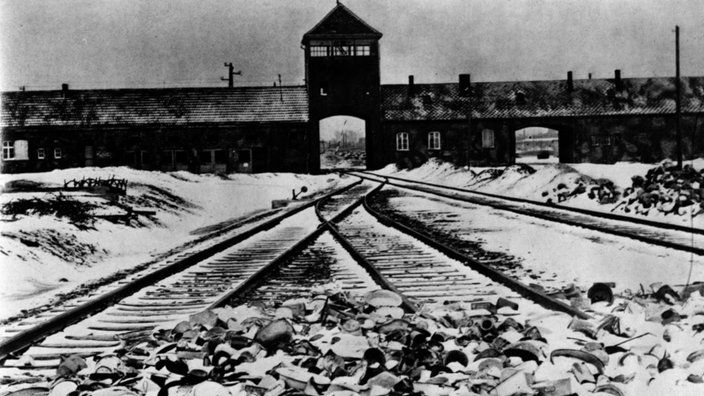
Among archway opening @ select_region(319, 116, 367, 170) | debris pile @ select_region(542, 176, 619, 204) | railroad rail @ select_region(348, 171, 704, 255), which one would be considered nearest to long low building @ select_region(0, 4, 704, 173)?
archway opening @ select_region(319, 116, 367, 170)

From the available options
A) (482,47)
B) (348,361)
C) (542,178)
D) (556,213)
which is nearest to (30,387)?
(348,361)

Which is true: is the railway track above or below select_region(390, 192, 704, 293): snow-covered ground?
above

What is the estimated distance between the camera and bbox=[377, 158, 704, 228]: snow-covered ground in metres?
11.6

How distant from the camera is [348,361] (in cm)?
385

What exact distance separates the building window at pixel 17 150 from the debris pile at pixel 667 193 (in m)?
23.4

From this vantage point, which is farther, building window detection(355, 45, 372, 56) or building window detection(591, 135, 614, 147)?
building window detection(591, 135, 614, 147)

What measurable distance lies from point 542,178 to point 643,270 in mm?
11726

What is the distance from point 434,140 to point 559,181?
65.8ft

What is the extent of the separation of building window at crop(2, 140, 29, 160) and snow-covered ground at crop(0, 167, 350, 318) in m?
11.9

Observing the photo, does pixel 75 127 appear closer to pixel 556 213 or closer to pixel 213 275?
pixel 556 213

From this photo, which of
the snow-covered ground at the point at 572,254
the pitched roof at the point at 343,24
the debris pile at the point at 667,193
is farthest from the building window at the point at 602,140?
the pitched roof at the point at 343,24

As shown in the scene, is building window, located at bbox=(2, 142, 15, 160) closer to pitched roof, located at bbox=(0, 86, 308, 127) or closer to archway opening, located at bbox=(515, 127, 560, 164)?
pitched roof, located at bbox=(0, 86, 308, 127)

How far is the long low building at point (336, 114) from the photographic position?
26484 millimetres

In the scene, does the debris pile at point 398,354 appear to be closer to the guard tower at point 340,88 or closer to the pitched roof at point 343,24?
the pitched roof at point 343,24
